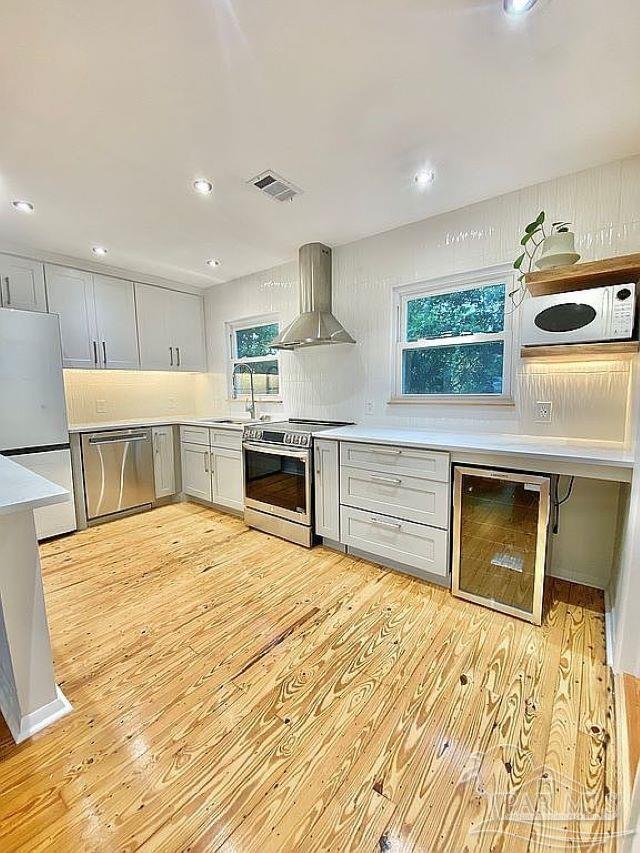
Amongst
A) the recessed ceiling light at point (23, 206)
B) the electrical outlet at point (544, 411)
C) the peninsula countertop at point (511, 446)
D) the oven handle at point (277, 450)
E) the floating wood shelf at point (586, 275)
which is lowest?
the oven handle at point (277, 450)

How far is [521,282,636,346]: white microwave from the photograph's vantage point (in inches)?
78.8

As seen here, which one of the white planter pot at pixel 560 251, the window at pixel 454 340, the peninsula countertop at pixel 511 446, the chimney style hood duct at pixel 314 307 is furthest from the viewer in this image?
the chimney style hood duct at pixel 314 307

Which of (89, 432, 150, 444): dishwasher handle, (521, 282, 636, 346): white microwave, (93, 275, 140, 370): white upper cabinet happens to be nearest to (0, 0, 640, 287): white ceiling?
(521, 282, 636, 346): white microwave

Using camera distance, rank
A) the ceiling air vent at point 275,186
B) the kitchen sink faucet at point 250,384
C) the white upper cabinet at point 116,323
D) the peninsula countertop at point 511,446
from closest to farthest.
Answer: the peninsula countertop at point 511,446 → the ceiling air vent at point 275,186 → the white upper cabinet at point 116,323 → the kitchen sink faucet at point 250,384

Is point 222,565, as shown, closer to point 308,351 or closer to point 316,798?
point 316,798

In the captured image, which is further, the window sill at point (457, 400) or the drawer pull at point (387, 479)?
the window sill at point (457, 400)

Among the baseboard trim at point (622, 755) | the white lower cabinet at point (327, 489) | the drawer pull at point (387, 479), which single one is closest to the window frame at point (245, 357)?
the white lower cabinet at point (327, 489)

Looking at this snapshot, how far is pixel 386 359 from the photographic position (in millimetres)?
3113

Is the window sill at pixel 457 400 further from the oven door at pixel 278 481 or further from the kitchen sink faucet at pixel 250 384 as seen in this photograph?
the kitchen sink faucet at pixel 250 384

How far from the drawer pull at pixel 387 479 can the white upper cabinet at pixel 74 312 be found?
3.01 meters

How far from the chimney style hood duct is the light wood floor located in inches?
76.6

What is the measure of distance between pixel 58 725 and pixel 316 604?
4.12 ft

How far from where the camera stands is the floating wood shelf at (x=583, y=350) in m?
2.00

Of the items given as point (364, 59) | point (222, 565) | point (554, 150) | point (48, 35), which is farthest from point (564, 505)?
point (48, 35)
